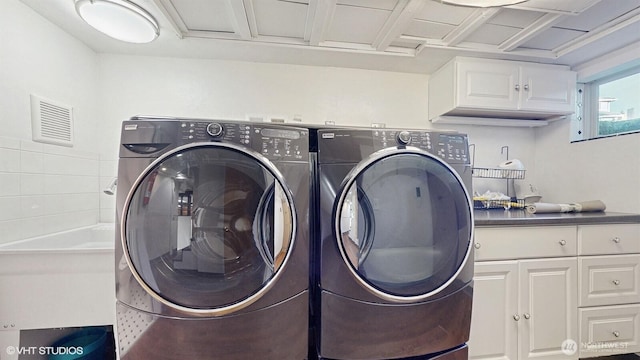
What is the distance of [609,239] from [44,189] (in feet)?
10.1

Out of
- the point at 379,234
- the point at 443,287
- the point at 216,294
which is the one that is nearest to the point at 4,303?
the point at 216,294

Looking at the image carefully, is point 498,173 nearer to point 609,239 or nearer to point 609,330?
point 609,239

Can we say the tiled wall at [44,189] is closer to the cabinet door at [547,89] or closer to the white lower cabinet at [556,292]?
the white lower cabinet at [556,292]

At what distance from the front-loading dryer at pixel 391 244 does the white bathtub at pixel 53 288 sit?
0.99 m

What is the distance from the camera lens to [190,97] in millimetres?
1891

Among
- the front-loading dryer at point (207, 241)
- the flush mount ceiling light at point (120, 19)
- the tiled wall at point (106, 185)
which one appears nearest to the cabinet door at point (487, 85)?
the front-loading dryer at point (207, 241)

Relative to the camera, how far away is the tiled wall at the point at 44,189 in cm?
126

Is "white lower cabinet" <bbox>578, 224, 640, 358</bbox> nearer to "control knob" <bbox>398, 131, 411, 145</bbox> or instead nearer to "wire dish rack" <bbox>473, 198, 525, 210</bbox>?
"wire dish rack" <bbox>473, 198, 525, 210</bbox>

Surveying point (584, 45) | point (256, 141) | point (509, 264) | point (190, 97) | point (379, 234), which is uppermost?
point (584, 45)

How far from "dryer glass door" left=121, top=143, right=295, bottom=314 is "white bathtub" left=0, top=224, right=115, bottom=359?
48 cm

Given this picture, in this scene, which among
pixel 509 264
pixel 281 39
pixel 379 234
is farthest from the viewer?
pixel 281 39

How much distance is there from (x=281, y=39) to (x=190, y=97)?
2.53ft

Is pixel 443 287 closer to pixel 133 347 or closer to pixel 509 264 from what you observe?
pixel 509 264

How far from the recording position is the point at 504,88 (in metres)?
Result: 1.83
